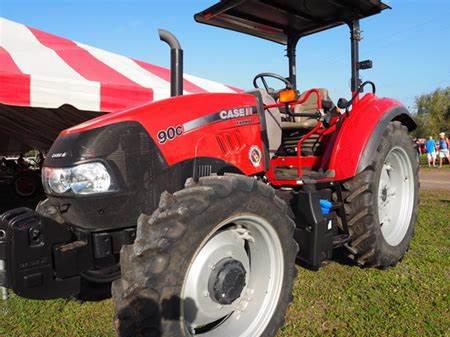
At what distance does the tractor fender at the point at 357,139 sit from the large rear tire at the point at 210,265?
902 millimetres

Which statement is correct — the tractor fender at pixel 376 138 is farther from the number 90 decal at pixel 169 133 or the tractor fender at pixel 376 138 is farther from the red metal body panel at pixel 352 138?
the number 90 decal at pixel 169 133

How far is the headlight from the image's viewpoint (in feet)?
6.45

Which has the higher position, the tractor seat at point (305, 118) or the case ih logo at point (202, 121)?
the tractor seat at point (305, 118)

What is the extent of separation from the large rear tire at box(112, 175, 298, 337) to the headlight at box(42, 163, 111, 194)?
13.0 inches

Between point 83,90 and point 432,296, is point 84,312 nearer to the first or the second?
point 432,296

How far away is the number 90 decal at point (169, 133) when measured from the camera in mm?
2174

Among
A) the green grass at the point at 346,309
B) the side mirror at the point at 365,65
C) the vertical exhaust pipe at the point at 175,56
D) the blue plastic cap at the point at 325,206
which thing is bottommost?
the green grass at the point at 346,309

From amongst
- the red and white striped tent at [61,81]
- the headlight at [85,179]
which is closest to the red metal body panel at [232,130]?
the headlight at [85,179]

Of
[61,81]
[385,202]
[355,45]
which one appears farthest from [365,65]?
[61,81]

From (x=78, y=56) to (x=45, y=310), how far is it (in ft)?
14.4

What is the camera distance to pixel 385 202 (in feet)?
11.9

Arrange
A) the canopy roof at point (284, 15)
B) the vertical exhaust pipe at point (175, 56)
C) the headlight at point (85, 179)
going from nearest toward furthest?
1. the headlight at point (85, 179)
2. the vertical exhaust pipe at point (175, 56)
3. the canopy roof at point (284, 15)

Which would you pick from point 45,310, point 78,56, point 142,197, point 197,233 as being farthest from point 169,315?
point 78,56

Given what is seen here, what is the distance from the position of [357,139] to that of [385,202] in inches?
36.3
